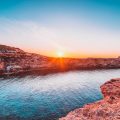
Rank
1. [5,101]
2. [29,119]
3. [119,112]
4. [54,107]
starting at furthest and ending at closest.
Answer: [5,101]
[54,107]
[29,119]
[119,112]

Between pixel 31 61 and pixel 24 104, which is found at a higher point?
pixel 31 61

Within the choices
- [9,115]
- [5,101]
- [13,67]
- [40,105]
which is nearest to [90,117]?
[9,115]

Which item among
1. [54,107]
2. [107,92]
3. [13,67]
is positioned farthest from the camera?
[13,67]

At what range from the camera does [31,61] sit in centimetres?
17188

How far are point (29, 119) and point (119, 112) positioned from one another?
2308 cm

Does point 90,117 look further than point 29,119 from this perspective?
No

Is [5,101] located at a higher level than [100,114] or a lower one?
lower

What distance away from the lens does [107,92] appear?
128 feet

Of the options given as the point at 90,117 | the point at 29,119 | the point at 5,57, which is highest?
the point at 5,57

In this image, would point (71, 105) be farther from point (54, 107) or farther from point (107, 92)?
point (107, 92)

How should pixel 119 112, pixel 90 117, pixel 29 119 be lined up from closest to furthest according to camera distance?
pixel 119 112 → pixel 90 117 → pixel 29 119

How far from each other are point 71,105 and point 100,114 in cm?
2610

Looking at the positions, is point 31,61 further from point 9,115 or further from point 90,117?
point 90,117

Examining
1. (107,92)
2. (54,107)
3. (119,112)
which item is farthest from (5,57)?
(119,112)
